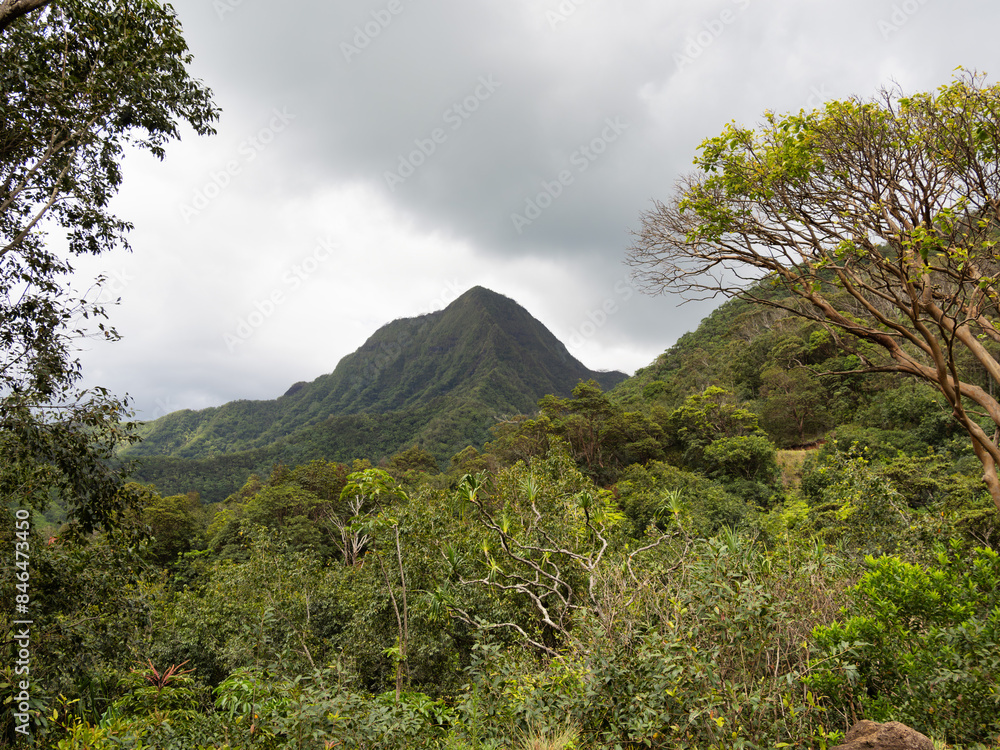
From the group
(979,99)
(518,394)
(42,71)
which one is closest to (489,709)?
(979,99)

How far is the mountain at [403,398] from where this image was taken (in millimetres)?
58406

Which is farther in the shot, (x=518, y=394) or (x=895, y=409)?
(x=518, y=394)

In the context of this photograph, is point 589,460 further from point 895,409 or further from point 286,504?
point 286,504

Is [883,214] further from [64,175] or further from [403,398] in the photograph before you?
[403,398]

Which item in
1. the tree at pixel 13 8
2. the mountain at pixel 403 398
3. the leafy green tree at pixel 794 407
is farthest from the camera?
the mountain at pixel 403 398

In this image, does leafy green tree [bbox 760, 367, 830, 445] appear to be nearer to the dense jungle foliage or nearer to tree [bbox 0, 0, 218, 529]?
the dense jungle foliage

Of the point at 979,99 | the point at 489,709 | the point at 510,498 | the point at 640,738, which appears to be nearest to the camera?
the point at 640,738

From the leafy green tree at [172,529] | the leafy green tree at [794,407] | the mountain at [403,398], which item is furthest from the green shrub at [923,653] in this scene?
the mountain at [403,398]

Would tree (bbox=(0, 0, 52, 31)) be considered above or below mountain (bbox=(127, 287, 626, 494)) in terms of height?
below

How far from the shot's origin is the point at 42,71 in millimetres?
5031

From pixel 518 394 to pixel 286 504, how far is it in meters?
67.3

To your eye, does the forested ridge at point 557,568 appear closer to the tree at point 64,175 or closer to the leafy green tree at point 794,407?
the tree at point 64,175

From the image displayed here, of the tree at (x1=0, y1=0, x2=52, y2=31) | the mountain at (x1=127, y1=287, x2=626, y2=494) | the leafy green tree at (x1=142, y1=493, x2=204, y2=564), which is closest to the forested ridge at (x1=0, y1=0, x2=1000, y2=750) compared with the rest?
the tree at (x1=0, y1=0, x2=52, y2=31)

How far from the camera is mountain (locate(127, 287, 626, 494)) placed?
192 feet
